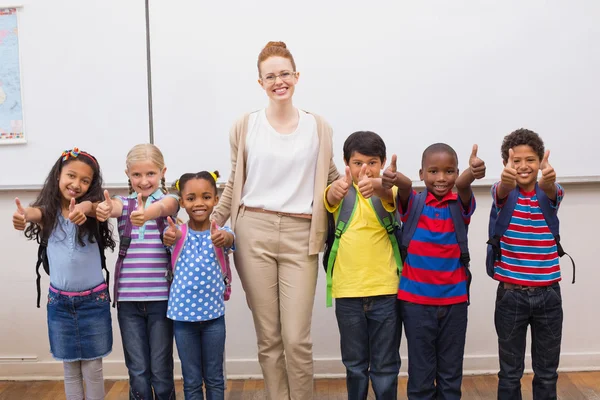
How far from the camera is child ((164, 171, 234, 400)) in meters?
2.23

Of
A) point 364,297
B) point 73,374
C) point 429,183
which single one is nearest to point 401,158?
point 429,183

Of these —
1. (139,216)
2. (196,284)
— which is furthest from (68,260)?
(196,284)

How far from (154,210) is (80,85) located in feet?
3.92

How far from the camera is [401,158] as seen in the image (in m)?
3.04

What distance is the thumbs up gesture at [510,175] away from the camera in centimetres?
214

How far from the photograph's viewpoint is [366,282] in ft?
7.38

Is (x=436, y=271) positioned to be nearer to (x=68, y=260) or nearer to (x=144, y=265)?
(x=144, y=265)

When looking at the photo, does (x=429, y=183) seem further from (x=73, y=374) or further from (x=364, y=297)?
(x=73, y=374)

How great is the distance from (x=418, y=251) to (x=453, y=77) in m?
1.15

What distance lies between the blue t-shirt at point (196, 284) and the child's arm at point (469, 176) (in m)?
0.98

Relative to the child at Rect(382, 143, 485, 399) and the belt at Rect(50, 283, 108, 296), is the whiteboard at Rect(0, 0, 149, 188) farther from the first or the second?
the child at Rect(382, 143, 485, 399)

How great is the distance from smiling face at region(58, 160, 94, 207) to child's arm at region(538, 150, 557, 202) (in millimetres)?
1727

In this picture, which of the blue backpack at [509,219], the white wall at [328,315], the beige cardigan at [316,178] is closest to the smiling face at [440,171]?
the blue backpack at [509,219]

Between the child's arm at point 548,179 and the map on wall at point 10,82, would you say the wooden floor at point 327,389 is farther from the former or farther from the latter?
the map on wall at point 10,82
